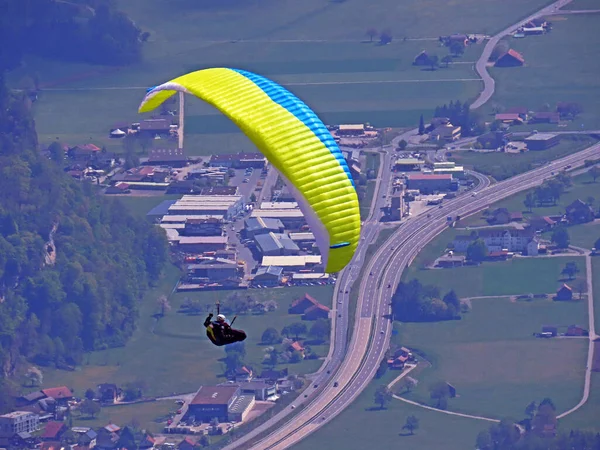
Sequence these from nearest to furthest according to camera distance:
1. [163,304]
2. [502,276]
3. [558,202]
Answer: [163,304] → [502,276] → [558,202]

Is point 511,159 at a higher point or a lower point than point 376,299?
higher

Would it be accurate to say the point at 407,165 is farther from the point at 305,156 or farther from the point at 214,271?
the point at 305,156

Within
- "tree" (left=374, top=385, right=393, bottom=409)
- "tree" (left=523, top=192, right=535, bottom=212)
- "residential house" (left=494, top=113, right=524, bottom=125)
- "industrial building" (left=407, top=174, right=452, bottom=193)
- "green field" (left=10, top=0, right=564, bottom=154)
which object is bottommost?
"tree" (left=374, top=385, right=393, bottom=409)

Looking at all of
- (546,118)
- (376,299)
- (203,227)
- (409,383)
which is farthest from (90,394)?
(546,118)

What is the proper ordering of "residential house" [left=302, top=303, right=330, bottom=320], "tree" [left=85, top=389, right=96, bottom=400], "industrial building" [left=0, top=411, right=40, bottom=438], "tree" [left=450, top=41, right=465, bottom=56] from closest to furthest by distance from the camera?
"industrial building" [left=0, top=411, right=40, bottom=438] → "tree" [left=85, top=389, right=96, bottom=400] → "residential house" [left=302, top=303, right=330, bottom=320] → "tree" [left=450, top=41, right=465, bottom=56]

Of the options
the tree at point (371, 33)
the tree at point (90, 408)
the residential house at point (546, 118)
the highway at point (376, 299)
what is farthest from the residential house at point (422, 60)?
the tree at point (90, 408)

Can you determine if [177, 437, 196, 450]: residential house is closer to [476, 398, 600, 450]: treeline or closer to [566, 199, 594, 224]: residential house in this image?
[476, 398, 600, 450]: treeline

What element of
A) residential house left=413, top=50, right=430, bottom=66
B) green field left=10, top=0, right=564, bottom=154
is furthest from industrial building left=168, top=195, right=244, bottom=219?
residential house left=413, top=50, right=430, bottom=66
